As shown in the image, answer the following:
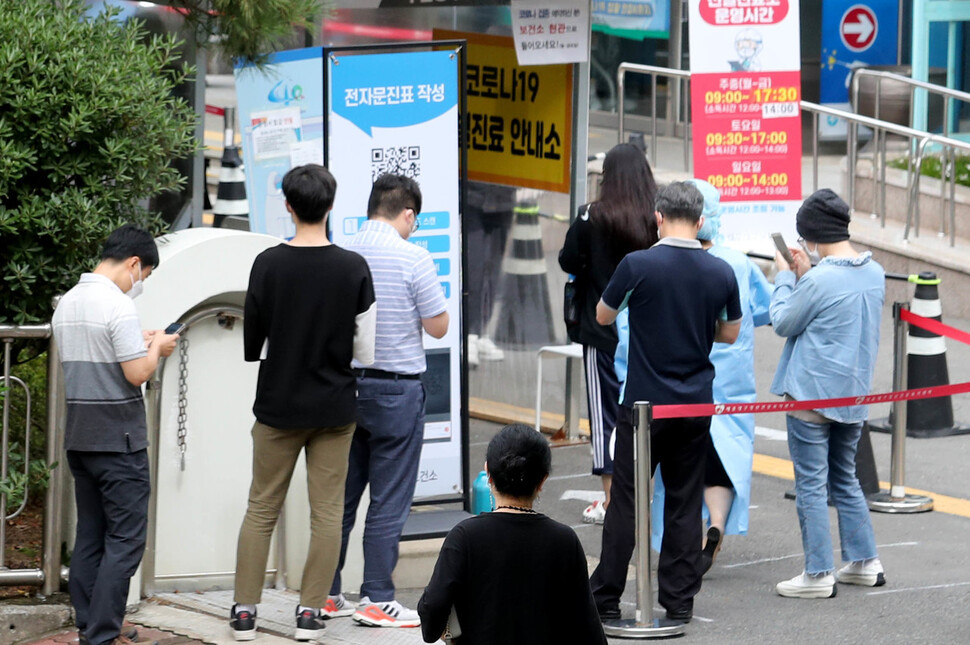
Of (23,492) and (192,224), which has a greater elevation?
(192,224)

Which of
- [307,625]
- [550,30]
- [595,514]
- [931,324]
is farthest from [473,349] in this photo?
[307,625]

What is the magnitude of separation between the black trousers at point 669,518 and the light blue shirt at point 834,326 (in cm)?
69

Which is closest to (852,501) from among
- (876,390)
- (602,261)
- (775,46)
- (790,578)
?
(790,578)

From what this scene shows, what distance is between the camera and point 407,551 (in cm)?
661

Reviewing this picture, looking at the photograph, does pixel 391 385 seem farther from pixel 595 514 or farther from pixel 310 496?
pixel 595 514

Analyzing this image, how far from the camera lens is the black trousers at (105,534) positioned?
17.5 ft

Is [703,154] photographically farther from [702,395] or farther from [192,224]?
[192,224]

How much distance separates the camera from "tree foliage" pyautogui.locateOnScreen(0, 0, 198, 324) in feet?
19.4

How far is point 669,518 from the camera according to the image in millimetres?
5988

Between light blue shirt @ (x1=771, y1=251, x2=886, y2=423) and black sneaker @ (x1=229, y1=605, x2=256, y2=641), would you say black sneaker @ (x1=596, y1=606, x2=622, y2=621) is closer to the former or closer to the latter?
light blue shirt @ (x1=771, y1=251, x2=886, y2=423)

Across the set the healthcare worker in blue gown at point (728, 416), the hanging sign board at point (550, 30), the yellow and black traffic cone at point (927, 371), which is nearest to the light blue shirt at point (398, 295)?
the healthcare worker in blue gown at point (728, 416)

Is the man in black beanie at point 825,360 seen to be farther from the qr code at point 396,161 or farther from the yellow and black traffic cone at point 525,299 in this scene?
the yellow and black traffic cone at point 525,299

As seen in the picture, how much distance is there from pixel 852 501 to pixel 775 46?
7.69 feet

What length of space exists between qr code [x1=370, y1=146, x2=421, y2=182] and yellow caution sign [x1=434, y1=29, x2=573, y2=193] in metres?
2.13
